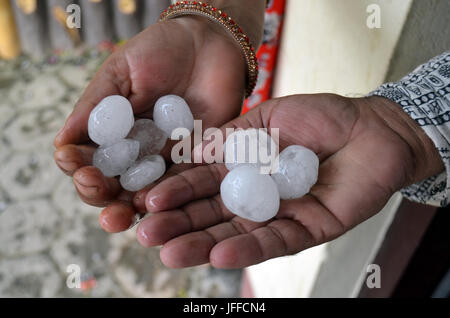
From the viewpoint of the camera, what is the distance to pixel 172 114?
2.67 feet

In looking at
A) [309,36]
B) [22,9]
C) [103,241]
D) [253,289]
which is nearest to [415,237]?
[309,36]

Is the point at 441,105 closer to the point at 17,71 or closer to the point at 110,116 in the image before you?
the point at 110,116

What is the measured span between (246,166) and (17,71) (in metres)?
1.95

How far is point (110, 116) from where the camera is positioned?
76 centimetres

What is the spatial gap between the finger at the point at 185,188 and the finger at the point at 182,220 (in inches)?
0.5

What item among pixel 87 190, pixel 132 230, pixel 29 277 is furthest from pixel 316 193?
pixel 29 277

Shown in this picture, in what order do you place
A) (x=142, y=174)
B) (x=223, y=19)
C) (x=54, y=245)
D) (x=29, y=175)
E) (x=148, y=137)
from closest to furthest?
(x=142, y=174) → (x=148, y=137) → (x=223, y=19) → (x=54, y=245) → (x=29, y=175)

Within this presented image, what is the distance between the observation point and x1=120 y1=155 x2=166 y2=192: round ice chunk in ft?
2.39

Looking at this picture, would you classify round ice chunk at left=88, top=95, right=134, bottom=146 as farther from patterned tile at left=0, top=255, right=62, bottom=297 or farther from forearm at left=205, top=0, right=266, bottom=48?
patterned tile at left=0, top=255, right=62, bottom=297

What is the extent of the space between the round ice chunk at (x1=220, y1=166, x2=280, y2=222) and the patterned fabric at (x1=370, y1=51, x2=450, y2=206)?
10.5 inches

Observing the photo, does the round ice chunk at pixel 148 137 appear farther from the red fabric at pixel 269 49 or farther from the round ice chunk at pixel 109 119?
the red fabric at pixel 269 49

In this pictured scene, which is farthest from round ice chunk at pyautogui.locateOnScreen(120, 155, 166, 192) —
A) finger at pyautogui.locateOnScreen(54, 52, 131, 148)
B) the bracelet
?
the bracelet

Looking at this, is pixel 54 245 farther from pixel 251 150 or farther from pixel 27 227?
pixel 251 150

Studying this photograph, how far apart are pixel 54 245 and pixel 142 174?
1009 millimetres
